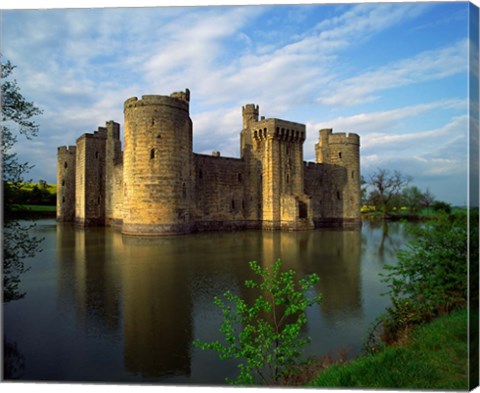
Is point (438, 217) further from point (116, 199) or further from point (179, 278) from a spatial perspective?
point (116, 199)

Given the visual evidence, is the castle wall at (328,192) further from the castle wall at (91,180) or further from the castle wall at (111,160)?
the castle wall at (91,180)

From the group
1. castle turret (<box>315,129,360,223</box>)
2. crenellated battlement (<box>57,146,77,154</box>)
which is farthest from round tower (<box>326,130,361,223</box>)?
crenellated battlement (<box>57,146,77,154</box>)

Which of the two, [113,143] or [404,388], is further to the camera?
[113,143]

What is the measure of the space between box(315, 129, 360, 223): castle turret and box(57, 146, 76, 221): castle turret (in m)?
25.6

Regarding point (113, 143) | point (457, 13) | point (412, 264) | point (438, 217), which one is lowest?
point (412, 264)

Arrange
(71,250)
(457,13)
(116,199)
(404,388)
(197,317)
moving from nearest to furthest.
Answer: (404,388), (457,13), (197,317), (71,250), (116,199)

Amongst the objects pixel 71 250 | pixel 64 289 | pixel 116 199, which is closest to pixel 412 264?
pixel 64 289

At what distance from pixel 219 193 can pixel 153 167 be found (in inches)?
296

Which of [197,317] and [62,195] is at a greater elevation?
[62,195]

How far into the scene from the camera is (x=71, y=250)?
50.3 ft

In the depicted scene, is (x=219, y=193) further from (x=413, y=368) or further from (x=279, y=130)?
(x=413, y=368)

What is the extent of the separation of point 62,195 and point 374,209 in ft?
136

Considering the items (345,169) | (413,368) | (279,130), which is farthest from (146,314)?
(345,169)

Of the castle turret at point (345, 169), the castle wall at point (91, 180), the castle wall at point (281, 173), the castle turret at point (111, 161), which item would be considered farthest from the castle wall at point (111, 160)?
the castle turret at point (345, 169)
